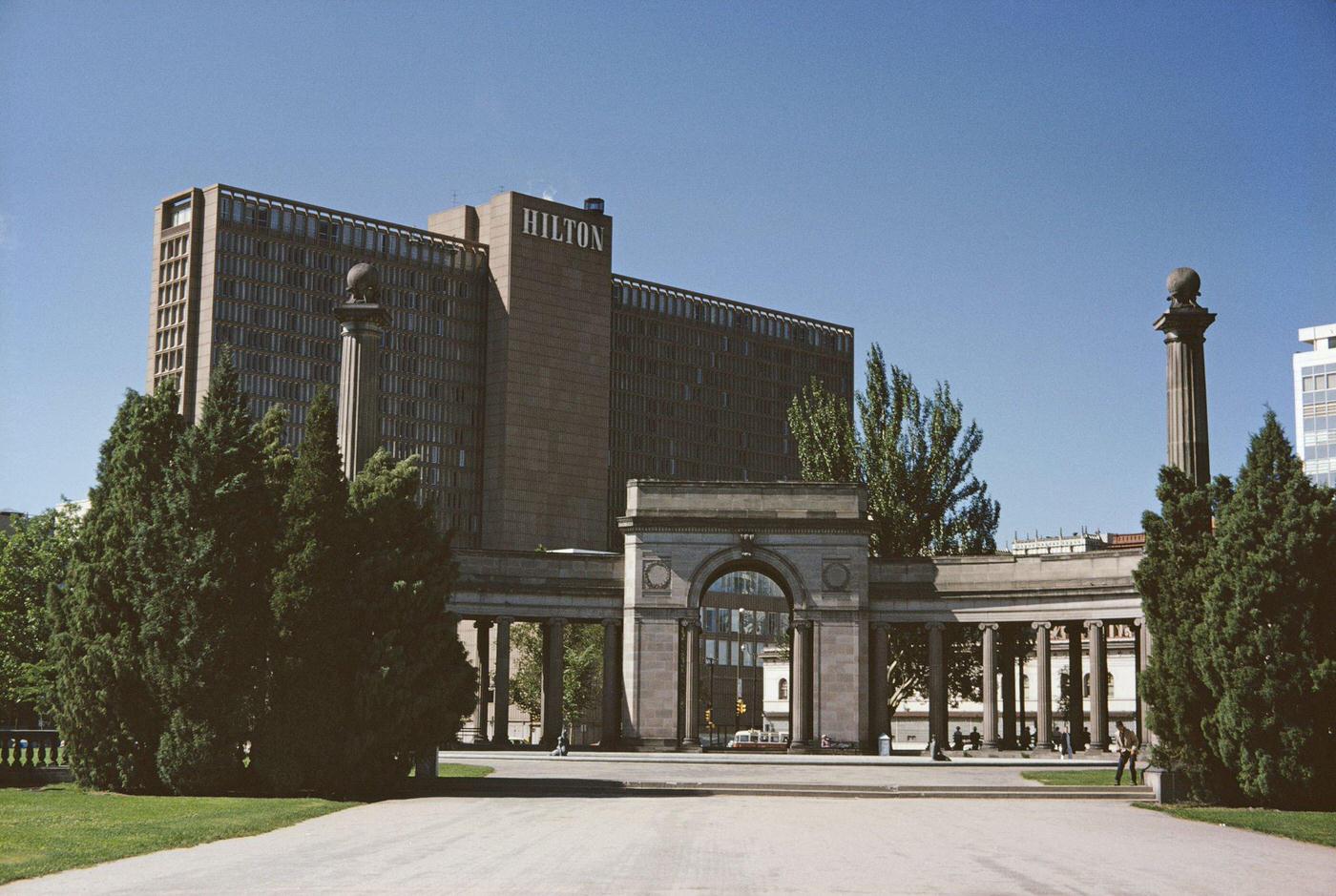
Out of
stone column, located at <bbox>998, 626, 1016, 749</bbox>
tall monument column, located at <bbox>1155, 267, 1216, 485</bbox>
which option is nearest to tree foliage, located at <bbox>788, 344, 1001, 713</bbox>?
stone column, located at <bbox>998, 626, 1016, 749</bbox>

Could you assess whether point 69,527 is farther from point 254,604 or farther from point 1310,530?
point 1310,530

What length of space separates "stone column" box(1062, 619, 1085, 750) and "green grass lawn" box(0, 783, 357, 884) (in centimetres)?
4785

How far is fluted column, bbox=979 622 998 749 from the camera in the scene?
7831 cm

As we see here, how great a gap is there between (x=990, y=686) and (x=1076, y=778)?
24503 millimetres

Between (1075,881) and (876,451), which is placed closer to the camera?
(1075,881)

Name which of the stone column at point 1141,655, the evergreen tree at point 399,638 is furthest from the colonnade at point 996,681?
the evergreen tree at point 399,638

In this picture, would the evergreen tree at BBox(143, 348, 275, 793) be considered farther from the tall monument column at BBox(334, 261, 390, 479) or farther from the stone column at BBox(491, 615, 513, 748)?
the stone column at BBox(491, 615, 513, 748)

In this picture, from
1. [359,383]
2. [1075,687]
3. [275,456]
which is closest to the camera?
[275,456]

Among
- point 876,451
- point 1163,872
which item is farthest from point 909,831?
point 876,451

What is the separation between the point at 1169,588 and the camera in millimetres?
46625

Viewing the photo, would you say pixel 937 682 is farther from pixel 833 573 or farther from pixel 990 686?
pixel 833 573

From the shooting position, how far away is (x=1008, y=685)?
86438 mm

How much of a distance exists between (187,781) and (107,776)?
3.10 m

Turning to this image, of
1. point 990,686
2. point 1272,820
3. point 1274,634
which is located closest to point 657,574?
point 990,686
